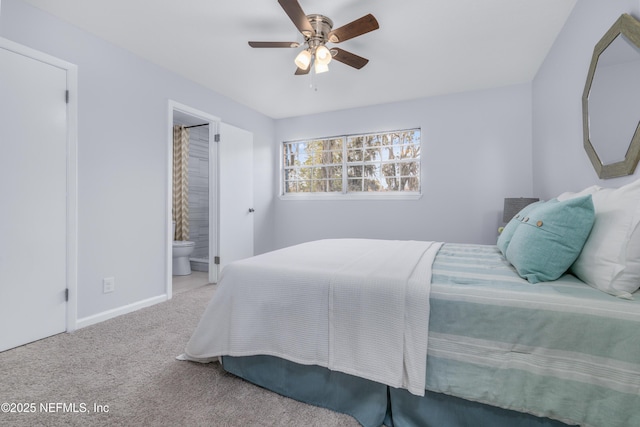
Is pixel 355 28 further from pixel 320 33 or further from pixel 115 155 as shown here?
pixel 115 155

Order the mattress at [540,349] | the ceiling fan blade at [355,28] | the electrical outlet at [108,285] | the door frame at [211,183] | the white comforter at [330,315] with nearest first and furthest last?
1. the mattress at [540,349]
2. the white comforter at [330,315]
3. the ceiling fan blade at [355,28]
4. the electrical outlet at [108,285]
5. the door frame at [211,183]

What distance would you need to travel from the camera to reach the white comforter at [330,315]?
47.8 inches

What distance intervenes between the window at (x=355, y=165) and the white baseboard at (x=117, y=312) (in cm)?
260

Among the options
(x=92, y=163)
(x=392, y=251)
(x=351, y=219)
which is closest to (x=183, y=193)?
(x=92, y=163)

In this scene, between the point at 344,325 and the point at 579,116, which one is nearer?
the point at 344,325

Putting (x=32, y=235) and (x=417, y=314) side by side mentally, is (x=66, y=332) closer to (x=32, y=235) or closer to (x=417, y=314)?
(x=32, y=235)

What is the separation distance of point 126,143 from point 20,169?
0.83m

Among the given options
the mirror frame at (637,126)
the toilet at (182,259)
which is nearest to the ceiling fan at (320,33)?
the mirror frame at (637,126)

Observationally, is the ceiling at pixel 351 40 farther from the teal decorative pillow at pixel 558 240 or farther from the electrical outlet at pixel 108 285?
the electrical outlet at pixel 108 285

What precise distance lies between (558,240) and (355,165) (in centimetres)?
339

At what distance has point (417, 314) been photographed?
3.94 ft

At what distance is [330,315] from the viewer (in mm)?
1357

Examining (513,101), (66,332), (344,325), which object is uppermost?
(513,101)

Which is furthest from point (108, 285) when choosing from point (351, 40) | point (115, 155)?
point (351, 40)
